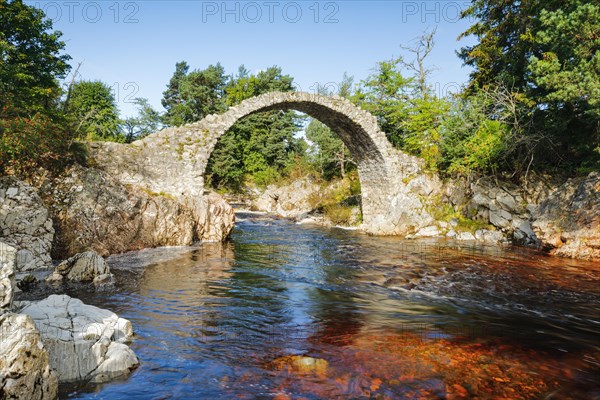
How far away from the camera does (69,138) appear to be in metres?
9.57

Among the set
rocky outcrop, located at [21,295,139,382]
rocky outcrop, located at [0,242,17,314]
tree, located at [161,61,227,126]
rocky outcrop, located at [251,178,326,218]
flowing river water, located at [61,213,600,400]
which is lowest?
flowing river water, located at [61,213,600,400]

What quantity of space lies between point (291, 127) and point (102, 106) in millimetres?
16975

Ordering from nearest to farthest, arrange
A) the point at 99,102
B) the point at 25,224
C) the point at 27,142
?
1. the point at 25,224
2. the point at 27,142
3. the point at 99,102

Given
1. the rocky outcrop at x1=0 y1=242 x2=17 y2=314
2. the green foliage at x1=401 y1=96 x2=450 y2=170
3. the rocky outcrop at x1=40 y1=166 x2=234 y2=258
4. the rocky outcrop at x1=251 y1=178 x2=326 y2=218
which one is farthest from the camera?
the rocky outcrop at x1=251 y1=178 x2=326 y2=218

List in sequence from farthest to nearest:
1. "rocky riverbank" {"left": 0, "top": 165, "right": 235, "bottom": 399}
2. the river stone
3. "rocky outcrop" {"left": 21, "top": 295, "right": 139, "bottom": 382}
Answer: the river stone
"rocky outcrop" {"left": 21, "top": 295, "right": 139, "bottom": 382}
"rocky riverbank" {"left": 0, "top": 165, "right": 235, "bottom": 399}

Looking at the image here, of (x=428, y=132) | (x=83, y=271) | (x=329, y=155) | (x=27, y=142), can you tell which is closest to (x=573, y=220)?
(x=428, y=132)

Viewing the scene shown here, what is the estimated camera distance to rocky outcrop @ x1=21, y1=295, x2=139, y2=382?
3289 millimetres

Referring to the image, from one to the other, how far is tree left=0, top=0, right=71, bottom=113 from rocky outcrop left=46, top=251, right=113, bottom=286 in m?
8.57

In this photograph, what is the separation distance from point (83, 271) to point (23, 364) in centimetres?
446

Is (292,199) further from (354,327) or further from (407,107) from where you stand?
(354,327)

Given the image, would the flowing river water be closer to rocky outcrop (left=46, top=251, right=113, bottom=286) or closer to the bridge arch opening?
rocky outcrop (left=46, top=251, right=113, bottom=286)

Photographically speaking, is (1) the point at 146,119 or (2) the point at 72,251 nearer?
(2) the point at 72,251

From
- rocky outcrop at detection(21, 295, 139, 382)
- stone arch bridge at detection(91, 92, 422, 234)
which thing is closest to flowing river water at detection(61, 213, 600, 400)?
rocky outcrop at detection(21, 295, 139, 382)

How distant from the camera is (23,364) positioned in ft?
8.75
